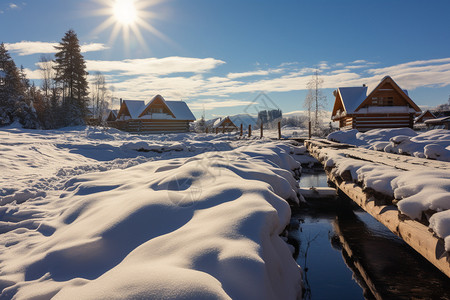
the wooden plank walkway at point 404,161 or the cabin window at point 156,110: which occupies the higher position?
the cabin window at point 156,110

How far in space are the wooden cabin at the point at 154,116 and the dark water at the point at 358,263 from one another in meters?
25.3

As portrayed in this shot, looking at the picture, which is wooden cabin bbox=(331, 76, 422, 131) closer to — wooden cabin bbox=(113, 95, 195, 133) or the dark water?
the dark water

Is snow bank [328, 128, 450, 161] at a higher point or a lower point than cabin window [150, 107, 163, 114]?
lower

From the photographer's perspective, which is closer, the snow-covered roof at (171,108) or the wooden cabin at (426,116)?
the snow-covered roof at (171,108)

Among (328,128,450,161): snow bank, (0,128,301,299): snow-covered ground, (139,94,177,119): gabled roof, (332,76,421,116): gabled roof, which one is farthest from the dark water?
(139,94,177,119): gabled roof

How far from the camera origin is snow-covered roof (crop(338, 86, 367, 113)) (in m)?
19.8

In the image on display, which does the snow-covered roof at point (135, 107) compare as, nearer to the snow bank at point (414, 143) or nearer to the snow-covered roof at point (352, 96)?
the snow-covered roof at point (352, 96)

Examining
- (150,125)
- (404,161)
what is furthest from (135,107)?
(404,161)

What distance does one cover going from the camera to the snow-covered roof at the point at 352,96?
19.8m

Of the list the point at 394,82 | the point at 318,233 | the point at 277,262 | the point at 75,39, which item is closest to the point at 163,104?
the point at 75,39

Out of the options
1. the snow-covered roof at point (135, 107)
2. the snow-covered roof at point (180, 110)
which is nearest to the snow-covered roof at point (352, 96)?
the snow-covered roof at point (180, 110)

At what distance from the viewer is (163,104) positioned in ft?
93.5

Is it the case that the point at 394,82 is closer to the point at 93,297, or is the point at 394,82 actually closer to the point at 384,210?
the point at 384,210

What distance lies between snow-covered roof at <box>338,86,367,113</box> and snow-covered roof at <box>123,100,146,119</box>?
67.2ft
